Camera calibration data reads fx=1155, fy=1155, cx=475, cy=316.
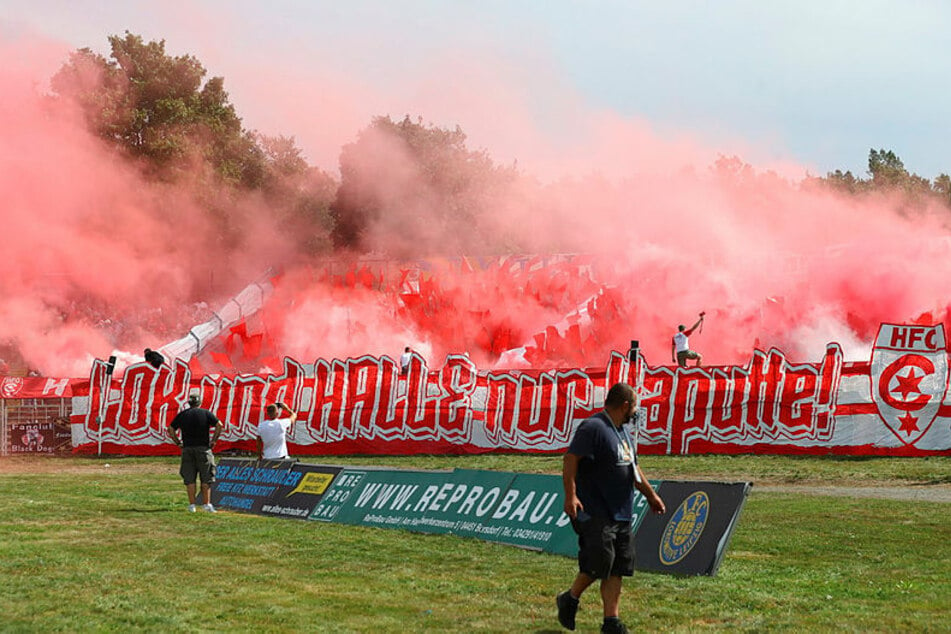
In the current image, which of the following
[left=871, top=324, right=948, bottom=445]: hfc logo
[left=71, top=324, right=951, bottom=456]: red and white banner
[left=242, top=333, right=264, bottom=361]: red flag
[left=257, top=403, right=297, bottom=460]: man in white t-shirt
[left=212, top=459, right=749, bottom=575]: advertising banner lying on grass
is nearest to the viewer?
[left=212, top=459, right=749, bottom=575]: advertising banner lying on grass

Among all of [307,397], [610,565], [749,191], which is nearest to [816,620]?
[610,565]

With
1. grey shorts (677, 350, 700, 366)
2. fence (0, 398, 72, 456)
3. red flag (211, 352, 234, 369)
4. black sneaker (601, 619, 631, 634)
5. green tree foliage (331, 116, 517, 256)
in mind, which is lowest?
fence (0, 398, 72, 456)

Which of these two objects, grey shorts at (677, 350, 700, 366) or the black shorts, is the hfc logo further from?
the black shorts

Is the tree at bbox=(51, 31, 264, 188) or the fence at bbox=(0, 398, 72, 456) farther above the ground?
the tree at bbox=(51, 31, 264, 188)

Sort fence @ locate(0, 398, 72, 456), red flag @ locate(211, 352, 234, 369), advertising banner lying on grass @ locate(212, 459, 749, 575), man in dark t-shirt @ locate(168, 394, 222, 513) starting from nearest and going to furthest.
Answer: advertising banner lying on grass @ locate(212, 459, 749, 575)
man in dark t-shirt @ locate(168, 394, 222, 513)
fence @ locate(0, 398, 72, 456)
red flag @ locate(211, 352, 234, 369)

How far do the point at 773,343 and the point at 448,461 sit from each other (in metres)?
18.0

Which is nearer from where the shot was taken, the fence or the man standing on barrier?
the man standing on barrier

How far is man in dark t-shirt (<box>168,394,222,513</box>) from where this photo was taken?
19.8m

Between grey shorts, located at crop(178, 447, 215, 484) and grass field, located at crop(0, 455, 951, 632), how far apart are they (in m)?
0.66

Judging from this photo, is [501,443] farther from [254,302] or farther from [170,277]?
[170,277]

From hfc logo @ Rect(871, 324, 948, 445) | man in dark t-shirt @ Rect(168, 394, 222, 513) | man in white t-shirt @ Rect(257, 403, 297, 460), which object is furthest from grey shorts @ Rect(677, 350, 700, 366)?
man in dark t-shirt @ Rect(168, 394, 222, 513)

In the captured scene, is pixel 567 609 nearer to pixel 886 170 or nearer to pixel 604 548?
pixel 604 548

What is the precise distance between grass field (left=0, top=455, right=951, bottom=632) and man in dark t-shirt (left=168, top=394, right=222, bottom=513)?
1.77ft

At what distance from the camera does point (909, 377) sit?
25500mm
